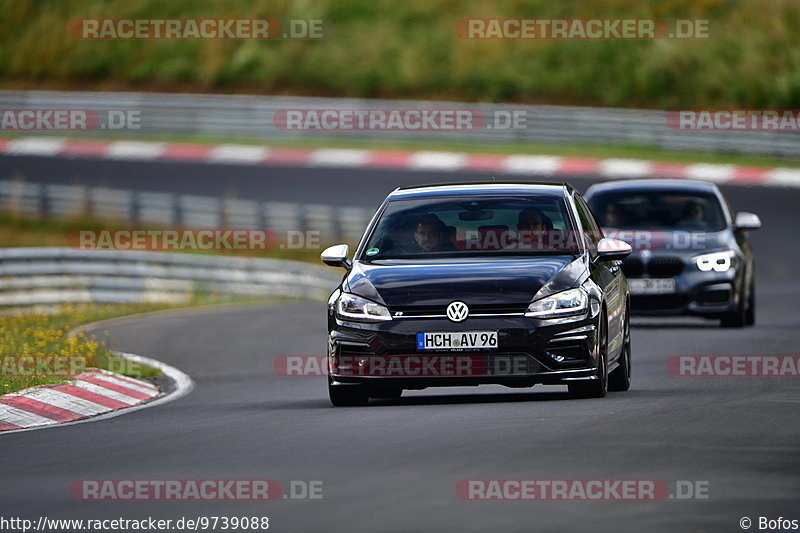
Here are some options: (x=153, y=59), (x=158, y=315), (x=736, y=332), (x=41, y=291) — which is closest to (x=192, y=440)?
(x=736, y=332)

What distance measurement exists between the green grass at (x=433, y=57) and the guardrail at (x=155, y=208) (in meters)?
16.5

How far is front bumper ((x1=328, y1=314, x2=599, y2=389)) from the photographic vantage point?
11141 mm

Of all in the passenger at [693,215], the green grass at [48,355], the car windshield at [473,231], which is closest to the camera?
the car windshield at [473,231]

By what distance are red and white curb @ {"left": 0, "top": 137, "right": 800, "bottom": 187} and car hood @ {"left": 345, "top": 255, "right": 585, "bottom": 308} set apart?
83.0 feet

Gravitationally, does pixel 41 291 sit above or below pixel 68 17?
below

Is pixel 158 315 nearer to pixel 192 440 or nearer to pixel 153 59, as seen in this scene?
pixel 192 440

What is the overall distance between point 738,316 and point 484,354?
8.64 meters

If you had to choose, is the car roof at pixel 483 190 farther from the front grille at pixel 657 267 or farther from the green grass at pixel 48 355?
the front grille at pixel 657 267

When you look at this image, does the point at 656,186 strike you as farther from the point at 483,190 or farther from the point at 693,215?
the point at 483,190

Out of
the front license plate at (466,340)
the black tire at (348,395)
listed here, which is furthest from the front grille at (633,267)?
Answer: the front license plate at (466,340)

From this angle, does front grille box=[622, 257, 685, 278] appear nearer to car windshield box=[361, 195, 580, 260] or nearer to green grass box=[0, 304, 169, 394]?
green grass box=[0, 304, 169, 394]

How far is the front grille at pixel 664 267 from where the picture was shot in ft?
62.0

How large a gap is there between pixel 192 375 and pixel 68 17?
141 feet

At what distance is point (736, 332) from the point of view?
61.3 ft
